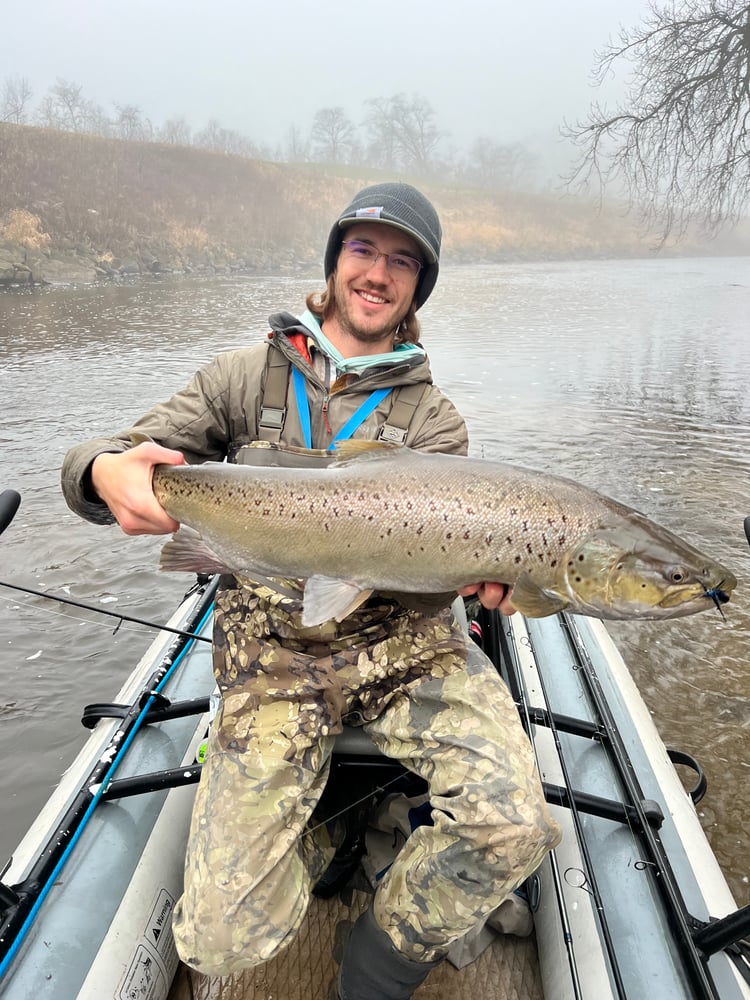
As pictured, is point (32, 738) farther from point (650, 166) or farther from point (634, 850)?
point (650, 166)

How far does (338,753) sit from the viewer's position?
2.60 m

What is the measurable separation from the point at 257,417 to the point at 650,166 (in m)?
11.2

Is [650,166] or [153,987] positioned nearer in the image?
[153,987]

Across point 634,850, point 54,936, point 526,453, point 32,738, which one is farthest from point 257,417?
point 526,453

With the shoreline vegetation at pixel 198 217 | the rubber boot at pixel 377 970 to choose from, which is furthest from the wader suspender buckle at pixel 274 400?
the shoreline vegetation at pixel 198 217

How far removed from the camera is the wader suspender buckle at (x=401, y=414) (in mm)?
2809

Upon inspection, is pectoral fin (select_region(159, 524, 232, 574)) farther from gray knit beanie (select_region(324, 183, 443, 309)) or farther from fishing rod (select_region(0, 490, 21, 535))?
gray knit beanie (select_region(324, 183, 443, 309))

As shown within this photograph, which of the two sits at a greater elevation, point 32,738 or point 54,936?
point 54,936

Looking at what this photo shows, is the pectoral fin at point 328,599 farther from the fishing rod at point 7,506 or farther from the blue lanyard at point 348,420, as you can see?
the fishing rod at point 7,506

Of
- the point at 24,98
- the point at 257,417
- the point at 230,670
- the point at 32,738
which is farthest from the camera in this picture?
the point at 24,98

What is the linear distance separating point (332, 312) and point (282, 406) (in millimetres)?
670

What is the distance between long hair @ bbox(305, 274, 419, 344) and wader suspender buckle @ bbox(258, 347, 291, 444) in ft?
1.51

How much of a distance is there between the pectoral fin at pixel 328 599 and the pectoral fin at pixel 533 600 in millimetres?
542

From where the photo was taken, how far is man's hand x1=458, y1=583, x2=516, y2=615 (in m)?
2.44
